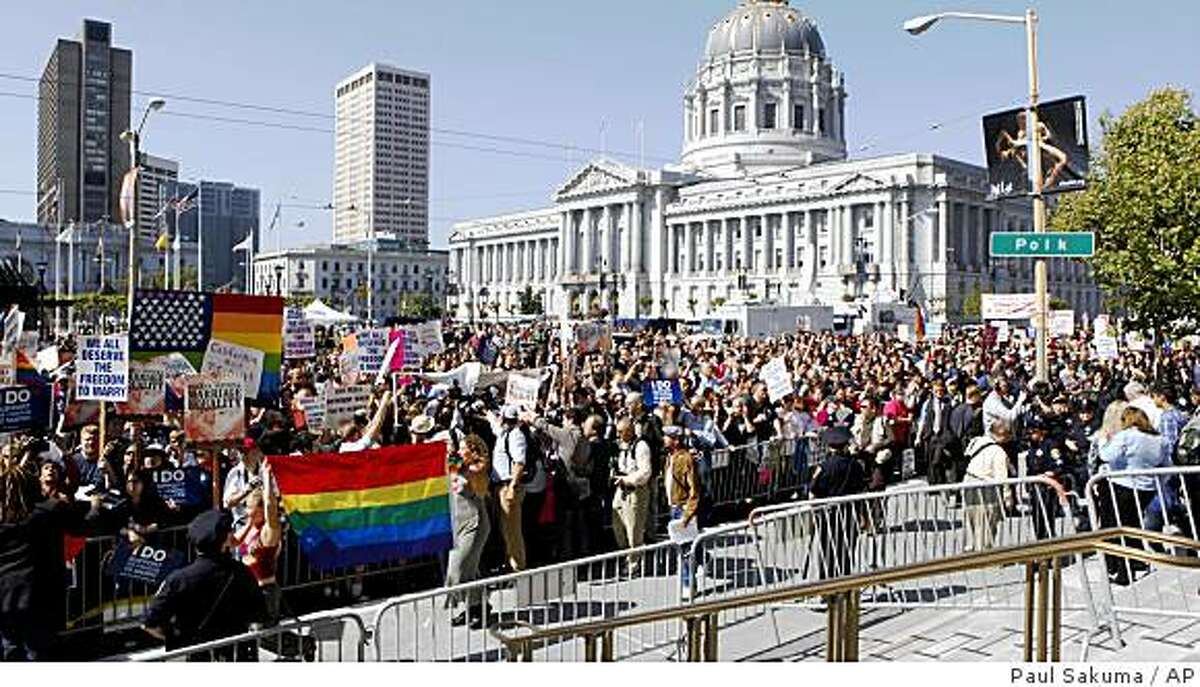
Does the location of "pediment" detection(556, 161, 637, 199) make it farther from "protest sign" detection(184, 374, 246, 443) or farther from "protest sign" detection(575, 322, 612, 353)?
"protest sign" detection(184, 374, 246, 443)

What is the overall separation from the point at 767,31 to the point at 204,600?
110960 mm

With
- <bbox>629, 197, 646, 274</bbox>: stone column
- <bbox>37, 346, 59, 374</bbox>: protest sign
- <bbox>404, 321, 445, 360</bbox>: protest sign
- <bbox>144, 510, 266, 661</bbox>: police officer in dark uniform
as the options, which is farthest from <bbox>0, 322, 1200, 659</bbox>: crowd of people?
<bbox>629, 197, 646, 274</bbox>: stone column

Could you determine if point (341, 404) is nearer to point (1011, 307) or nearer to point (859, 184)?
point (1011, 307)

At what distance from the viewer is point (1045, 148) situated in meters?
14.2

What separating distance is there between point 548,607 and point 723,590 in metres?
1.72

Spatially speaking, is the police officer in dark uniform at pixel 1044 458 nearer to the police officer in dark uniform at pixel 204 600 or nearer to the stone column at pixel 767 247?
the police officer in dark uniform at pixel 204 600

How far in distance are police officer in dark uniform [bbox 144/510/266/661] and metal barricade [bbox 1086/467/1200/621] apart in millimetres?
4763

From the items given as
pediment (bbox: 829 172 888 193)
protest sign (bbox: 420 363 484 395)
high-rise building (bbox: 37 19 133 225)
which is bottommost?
protest sign (bbox: 420 363 484 395)

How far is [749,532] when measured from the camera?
796 centimetres

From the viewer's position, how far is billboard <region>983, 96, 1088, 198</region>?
13852 millimetres

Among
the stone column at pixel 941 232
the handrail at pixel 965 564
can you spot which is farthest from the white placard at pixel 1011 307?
the stone column at pixel 941 232

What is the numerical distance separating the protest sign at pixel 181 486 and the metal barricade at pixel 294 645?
9.50 feet
